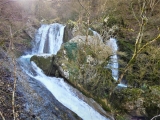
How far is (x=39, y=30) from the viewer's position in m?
15.6

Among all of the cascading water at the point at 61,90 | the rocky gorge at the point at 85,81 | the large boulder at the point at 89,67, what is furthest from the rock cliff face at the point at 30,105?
the large boulder at the point at 89,67

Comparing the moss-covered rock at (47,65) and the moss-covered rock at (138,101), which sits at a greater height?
the moss-covered rock at (47,65)

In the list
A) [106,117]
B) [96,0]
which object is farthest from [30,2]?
[106,117]

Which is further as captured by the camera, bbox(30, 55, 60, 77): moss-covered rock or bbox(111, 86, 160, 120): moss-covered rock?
bbox(30, 55, 60, 77): moss-covered rock

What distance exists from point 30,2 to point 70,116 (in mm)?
17720

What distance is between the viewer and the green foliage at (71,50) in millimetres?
9134

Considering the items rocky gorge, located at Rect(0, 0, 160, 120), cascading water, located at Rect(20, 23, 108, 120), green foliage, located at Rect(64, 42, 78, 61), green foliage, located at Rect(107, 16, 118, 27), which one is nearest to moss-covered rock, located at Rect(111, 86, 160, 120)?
rocky gorge, located at Rect(0, 0, 160, 120)

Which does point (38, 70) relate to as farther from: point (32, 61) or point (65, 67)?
point (65, 67)

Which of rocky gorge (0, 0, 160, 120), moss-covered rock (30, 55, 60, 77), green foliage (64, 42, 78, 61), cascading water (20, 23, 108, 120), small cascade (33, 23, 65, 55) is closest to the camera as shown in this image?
rocky gorge (0, 0, 160, 120)

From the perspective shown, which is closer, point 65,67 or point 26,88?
point 26,88

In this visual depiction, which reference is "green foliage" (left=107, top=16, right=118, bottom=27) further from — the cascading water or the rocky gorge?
the cascading water

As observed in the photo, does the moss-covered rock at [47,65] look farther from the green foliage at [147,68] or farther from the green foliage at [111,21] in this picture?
the green foliage at [111,21]

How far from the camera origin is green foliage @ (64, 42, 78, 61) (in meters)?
9.13

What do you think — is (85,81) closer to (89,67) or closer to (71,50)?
(89,67)
